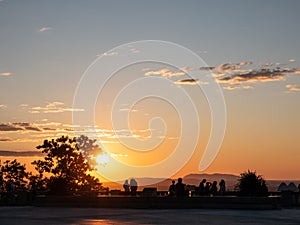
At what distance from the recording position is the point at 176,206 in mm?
31484

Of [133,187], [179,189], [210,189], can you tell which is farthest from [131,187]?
[179,189]

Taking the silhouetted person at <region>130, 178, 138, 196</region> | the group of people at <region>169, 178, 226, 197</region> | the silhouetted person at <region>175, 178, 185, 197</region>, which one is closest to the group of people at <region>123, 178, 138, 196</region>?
the silhouetted person at <region>130, 178, 138, 196</region>

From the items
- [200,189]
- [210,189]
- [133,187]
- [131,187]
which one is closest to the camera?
[200,189]

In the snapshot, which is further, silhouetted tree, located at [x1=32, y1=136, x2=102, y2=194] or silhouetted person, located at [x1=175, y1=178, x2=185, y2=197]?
silhouetted tree, located at [x1=32, y1=136, x2=102, y2=194]

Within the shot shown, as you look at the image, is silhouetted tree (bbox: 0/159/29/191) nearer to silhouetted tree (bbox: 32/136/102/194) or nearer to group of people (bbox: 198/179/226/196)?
silhouetted tree (bbox: 32/136/102/194)

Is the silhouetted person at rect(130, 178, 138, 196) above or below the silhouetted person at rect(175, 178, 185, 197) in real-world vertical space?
above

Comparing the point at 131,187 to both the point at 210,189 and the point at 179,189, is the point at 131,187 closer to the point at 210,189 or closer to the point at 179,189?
the point at 210,189

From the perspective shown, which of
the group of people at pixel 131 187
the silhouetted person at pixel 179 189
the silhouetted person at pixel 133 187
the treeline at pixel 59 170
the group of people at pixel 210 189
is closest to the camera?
the silhouetted person at pixel 179 189

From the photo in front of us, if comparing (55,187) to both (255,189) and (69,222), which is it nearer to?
(255,189)

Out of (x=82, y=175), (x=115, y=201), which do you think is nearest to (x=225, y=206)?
(x=115, y=201)

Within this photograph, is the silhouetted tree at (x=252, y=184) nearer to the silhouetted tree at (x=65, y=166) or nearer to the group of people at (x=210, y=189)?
the group of people at (x=210, y=189)

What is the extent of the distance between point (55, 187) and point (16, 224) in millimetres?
30781

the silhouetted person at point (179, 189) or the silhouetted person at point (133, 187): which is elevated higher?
the silhouetted person at point (133, 187)

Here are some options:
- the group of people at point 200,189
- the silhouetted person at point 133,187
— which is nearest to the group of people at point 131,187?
the silhouetted person at point 133,187
